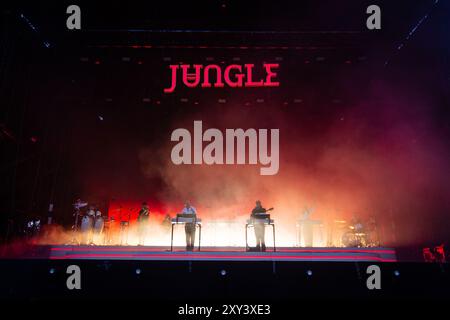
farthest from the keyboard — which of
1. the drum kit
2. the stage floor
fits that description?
the drum kit

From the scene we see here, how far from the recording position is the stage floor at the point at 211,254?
24.9ft

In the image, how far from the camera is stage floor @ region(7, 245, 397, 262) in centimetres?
759

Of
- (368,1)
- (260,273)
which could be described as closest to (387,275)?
(260,273)

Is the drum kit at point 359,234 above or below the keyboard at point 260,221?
below

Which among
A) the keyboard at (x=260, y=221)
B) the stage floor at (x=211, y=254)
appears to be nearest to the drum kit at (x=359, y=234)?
the stage floor at (x=211, y=254)

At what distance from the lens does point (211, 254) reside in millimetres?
7633

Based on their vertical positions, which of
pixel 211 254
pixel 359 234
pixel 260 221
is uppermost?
pixel 260 221

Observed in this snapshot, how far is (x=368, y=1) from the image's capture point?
8.66 meters

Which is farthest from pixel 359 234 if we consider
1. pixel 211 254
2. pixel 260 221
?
pixel 211 254

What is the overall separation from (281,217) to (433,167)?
5.07 metres

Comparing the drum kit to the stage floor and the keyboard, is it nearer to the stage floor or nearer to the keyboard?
the stage floor

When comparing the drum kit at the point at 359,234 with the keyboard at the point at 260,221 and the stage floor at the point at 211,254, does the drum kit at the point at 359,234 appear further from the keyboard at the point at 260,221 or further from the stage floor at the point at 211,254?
the keyboard at the point at 260,221

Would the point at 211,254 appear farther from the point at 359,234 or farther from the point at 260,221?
the point at 359,234

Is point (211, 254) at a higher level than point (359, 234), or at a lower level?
lower
